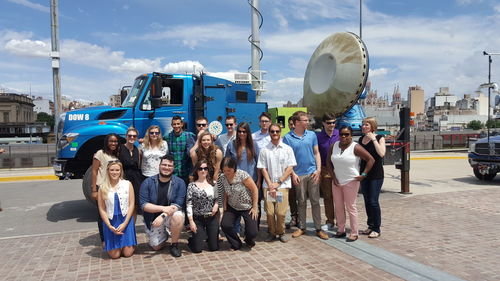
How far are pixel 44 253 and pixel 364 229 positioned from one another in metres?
4.45

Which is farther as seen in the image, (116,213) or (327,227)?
(327,227)

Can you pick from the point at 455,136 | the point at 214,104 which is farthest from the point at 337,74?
the point at 455,136

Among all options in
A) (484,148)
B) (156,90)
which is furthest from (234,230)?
(484,148)

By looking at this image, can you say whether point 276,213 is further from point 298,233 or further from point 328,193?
point 328,193

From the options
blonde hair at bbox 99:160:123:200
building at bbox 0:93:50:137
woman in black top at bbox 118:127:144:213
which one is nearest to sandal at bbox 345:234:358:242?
woman in black top at bbox 118:127:144:213

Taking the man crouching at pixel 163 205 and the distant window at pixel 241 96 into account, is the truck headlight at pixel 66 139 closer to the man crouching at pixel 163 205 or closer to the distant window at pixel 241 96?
the man crouching at pixel 163 205

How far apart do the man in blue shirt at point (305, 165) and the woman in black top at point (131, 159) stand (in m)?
2.19

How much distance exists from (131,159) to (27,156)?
62.6ft

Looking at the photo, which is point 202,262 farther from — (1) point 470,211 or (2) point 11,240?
(1) point 470,211

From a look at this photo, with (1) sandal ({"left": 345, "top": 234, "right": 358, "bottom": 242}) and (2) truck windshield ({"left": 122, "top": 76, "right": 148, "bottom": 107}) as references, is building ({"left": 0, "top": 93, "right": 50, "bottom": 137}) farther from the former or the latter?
(1) sandal ({"left": 345, "top": 234, "right": 358, "bottom": 242})

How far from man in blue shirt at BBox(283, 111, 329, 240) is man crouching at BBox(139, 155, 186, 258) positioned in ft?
5.27

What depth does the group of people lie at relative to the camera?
4.67 m

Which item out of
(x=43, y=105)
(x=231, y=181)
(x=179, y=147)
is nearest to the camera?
(x=231, y=181)

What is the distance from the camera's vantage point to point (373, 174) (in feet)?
17.1
